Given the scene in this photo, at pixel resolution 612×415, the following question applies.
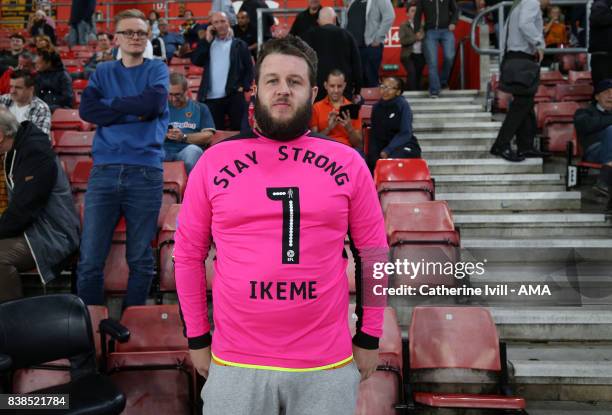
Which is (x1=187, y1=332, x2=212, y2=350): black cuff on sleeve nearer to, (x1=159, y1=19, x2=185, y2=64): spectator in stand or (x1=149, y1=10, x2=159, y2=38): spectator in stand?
(x1=159, y1=19, x2=185, y2=64): spectator in stand

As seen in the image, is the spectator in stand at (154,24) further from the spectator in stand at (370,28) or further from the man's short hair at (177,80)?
the man's short hair at (177,80)

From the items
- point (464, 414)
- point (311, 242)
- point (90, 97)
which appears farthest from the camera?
point (90, 97)

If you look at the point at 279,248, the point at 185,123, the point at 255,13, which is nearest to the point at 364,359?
the point at 279,248

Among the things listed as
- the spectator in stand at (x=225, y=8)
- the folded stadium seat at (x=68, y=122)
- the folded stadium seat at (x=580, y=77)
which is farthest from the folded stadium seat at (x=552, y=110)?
the folded stadium seat at (x=68, y=122)

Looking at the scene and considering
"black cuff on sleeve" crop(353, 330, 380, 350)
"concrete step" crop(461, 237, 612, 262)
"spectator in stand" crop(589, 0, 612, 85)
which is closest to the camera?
"black cuff on sleeve" crop(353, 330, 380, 350)

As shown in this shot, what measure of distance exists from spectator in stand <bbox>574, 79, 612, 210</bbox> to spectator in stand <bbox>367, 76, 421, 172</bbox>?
135 centimetres

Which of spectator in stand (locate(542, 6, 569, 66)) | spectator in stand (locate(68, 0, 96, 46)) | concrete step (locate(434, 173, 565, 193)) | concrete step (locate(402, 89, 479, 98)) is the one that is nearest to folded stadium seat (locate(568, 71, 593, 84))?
concrete step (locate(402, 89, 479, 98))

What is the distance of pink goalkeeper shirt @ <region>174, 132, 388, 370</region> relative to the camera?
5.58 ft

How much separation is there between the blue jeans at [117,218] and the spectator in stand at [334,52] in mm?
2624

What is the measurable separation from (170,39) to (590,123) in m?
7.56

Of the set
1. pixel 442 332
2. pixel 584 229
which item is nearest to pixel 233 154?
pixel 442 332

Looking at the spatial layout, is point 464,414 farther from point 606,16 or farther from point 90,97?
point 606,16

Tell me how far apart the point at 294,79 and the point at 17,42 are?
9.43m

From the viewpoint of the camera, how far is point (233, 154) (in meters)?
1.78
